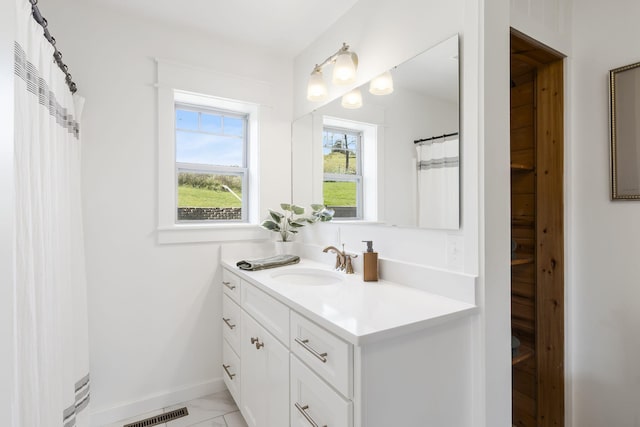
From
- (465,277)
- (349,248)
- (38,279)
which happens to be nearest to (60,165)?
(38,279)

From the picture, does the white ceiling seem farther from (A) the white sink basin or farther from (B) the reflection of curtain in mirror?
(A) the white sink basin

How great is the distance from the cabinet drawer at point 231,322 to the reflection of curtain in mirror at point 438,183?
1.23 meters

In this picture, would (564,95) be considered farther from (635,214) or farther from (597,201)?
(635,214)

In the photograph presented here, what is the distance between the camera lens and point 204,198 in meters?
2.38

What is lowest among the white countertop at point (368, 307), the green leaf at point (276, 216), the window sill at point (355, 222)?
the white countertop at point (368, 307)

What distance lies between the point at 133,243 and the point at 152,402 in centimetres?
104

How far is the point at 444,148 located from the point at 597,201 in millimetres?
843

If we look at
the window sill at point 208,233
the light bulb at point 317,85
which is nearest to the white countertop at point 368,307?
the window sill at point 208,233

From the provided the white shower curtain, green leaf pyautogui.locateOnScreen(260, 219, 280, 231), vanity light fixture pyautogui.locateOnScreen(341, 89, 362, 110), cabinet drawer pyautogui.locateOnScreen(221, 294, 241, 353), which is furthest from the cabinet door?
vanity light fixture pyautogui.locateOnScreen(341, 89, 362, 110)

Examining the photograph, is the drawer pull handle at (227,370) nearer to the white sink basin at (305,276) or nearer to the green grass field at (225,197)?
the white sink basin at (305,276)

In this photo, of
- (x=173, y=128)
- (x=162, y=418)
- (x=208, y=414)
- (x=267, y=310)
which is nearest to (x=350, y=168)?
(x=267, y=310)

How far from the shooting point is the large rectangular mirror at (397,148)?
51.8 inches

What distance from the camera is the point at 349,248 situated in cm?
191

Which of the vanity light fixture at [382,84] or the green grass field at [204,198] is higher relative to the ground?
the vanity light fixture at [382,84]
